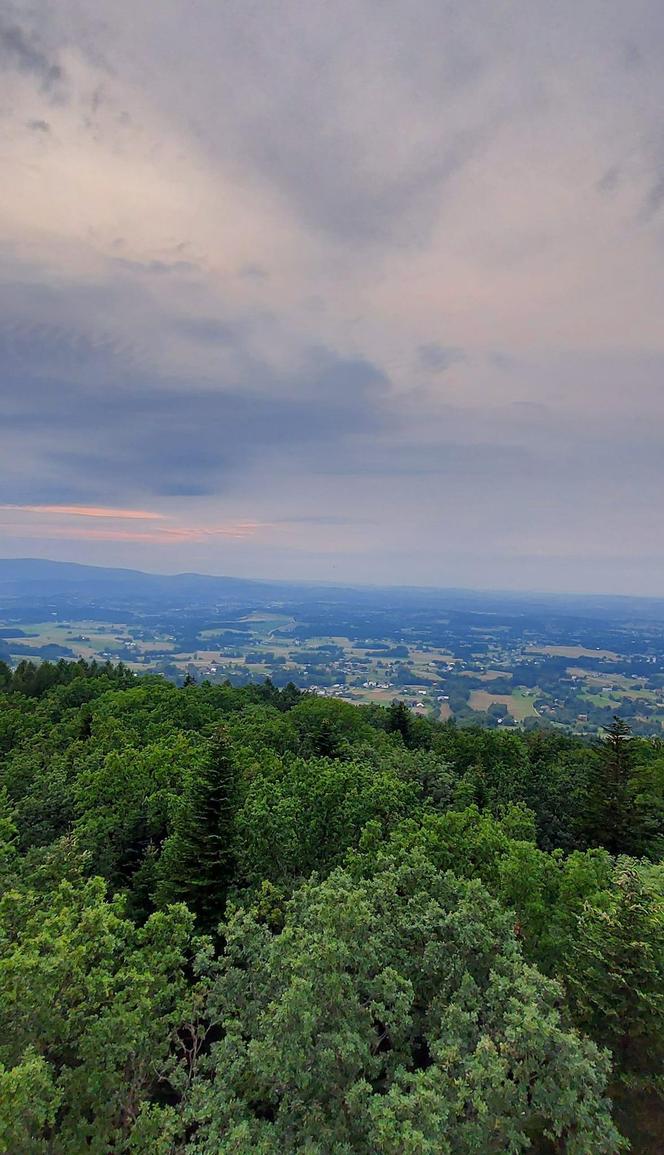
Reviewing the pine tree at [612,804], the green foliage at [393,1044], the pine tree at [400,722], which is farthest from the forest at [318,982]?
the pine tree at [400,722]

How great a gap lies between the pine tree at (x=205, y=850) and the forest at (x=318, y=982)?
0.11 m

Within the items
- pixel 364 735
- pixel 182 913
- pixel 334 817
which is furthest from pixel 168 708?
pixel 182 913

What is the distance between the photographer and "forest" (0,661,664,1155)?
12195 mm

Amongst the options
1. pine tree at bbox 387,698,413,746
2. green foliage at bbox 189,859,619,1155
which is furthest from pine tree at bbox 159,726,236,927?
pine tree at bbox 387,698,413,746

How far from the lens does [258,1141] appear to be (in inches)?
492

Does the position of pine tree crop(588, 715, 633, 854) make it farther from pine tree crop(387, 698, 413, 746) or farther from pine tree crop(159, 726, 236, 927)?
pine tree crop(387, 698, 413, 746)

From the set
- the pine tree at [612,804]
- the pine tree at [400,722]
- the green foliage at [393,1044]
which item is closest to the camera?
the green foliage at [393,1044]

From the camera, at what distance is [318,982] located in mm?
13797

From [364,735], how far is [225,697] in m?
22.8

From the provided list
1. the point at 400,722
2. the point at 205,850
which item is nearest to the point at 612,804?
the point at 205,850

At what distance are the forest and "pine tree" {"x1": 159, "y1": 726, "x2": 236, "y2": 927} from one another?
0.11 m

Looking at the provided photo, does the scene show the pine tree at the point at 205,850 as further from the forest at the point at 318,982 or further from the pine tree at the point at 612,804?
the pine tree at the point at 612,804

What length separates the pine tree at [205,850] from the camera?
26922 mm

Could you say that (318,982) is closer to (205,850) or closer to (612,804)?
(205,850)
